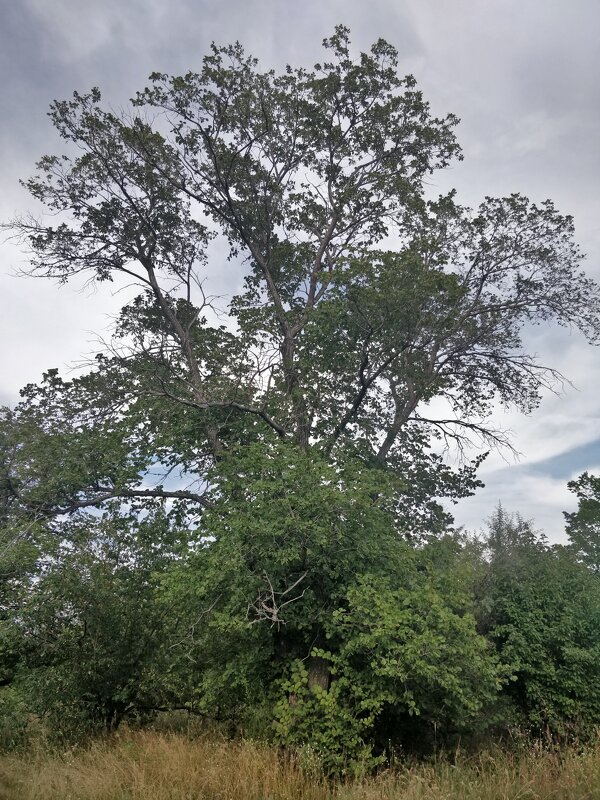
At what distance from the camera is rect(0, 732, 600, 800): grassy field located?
4.89 meters

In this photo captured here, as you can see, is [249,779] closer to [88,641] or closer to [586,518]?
[88,641]

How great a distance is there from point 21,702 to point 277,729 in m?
4.38

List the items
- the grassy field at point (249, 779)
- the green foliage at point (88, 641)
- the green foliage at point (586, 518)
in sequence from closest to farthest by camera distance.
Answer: the grassy field at point (249, 779)
the green foliage at point (88, 641)
the green foliage at point (586, 518)

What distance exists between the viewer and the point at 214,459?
13656mm

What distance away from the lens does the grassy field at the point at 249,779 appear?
4891mm

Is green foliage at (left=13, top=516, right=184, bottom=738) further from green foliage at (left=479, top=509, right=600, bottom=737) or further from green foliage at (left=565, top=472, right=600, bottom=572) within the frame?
green foliage at (left=565, top=472, right=600, bottom=572)

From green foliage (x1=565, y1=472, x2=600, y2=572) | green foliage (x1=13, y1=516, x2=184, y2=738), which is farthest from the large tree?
green foliage (x1=565, y1=472, x2=600, y2=572)

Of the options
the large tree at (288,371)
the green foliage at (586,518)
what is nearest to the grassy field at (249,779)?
the large tree at (288,371)

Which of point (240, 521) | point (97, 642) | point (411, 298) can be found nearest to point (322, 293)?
point (411, 298)

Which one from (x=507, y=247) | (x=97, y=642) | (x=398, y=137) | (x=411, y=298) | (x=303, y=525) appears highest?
(x=398, y=137)

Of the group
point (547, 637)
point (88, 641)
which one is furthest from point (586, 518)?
point (88, 641)

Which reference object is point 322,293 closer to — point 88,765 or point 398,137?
point 398,137

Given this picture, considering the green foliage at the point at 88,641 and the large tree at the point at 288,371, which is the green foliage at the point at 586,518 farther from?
the green foliage at the point at 88,641

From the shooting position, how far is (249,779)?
575 centimetres
